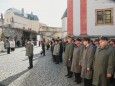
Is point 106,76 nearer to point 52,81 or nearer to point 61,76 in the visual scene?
point 52,81

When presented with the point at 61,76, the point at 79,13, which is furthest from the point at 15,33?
the point at 61,76

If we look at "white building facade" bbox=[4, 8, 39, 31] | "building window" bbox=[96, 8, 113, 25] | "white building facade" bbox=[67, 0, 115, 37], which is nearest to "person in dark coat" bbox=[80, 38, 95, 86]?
"white building facade" bbox=[67, 0, 115, 37]

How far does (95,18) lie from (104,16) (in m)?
0.88

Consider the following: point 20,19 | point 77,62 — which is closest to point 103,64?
point 77,62

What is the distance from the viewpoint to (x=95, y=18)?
2559cm

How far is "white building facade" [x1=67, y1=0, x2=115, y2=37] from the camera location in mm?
25219

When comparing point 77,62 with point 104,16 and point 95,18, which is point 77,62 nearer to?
point 95,18

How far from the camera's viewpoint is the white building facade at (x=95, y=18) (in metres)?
25.2

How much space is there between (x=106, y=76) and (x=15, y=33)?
5117 cm

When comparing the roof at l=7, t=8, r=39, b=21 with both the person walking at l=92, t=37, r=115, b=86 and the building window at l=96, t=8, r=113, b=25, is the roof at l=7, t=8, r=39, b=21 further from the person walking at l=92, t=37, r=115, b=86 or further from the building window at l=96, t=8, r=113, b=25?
the person walking at l=92, t=37, r=115, b=86

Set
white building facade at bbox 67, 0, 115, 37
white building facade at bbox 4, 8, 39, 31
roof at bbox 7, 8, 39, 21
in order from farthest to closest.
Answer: roof at bbox 7, 8, 39, 21, white building facade at bbox 4, 8, 39, 31, white building facade at bbox 67, 0, 115, 37

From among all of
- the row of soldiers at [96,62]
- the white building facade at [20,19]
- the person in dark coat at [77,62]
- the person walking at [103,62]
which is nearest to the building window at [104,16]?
the row of soldiers at [96,62]

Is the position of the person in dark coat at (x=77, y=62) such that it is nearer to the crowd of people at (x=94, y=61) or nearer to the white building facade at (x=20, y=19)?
the crowd of people at (x=94, y=61)

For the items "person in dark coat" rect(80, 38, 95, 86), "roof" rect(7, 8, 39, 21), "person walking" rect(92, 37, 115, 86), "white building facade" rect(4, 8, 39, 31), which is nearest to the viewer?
"person walking" rect(92, 37, 115, 86)
